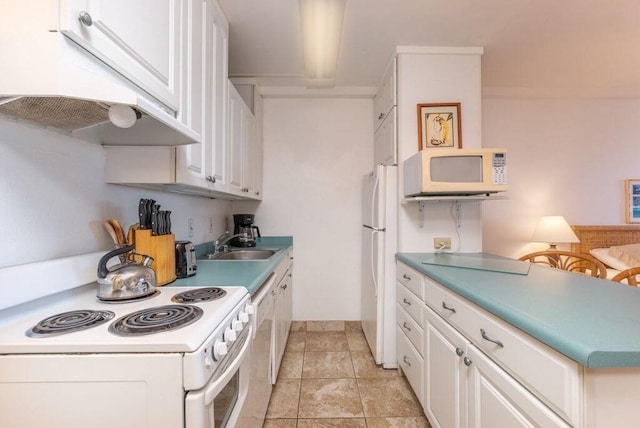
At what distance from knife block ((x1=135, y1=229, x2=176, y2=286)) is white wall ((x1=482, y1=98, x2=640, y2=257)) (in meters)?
3.08

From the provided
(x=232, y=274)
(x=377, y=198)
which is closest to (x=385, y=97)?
(x=377, y=198)

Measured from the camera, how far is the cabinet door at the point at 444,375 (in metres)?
1.24

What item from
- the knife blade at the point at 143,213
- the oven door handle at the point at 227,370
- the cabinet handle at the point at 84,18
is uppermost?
the cabinet handle at the point at 84,18

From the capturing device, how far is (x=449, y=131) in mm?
2213

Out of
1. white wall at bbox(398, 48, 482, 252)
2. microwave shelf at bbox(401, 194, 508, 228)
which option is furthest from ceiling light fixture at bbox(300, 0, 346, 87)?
microwave shelf at bbox(401, 194, 508, 228)

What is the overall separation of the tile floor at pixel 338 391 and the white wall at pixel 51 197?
1.44 meters

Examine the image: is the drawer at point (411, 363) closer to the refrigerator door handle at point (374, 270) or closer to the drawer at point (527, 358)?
the refrigerator door handle at point (374, 270)

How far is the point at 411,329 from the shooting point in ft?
6.25

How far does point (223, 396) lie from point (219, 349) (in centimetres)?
22

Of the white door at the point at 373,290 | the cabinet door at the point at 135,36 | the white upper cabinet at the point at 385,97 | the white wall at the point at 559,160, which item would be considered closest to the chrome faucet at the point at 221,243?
the white door at the point at 373,290

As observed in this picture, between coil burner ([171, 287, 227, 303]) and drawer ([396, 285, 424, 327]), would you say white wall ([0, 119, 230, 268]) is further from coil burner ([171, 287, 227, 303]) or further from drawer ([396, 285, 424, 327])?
drawer ([396, 285, 424, 327])

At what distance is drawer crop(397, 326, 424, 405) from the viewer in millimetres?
1729

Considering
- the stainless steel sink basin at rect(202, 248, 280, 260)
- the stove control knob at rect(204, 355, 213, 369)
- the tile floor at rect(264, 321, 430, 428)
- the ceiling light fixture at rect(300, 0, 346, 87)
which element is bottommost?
the tile floor at rect(264, 321, 430, 428)

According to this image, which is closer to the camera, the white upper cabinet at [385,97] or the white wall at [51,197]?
the white wall at [51,197]
